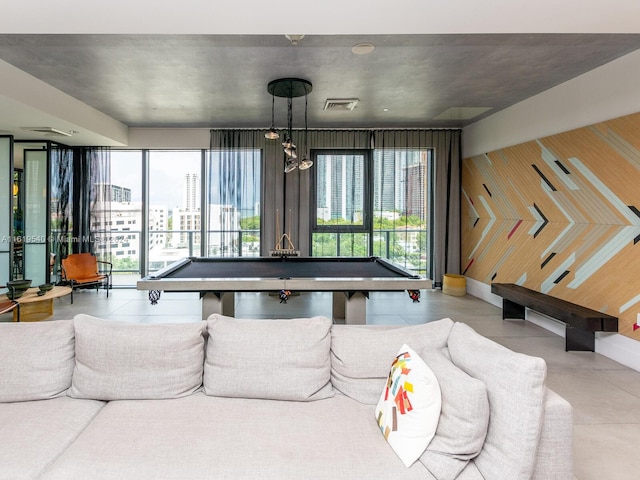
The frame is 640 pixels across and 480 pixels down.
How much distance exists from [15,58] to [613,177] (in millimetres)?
5915

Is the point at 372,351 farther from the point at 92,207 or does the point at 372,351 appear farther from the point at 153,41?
the point at 92,207

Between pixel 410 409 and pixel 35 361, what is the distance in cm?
178

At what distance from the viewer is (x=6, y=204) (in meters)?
5.80

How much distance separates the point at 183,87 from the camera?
187 inches

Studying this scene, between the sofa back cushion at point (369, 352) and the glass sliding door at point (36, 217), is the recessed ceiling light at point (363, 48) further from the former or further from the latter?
the glass sliding door at point (36, 217)

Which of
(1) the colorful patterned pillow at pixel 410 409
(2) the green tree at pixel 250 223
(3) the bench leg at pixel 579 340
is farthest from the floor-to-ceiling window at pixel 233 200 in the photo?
(1) the colorful patterned pillow at pixel 410 409

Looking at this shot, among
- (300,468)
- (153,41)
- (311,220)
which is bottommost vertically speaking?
(300,468)

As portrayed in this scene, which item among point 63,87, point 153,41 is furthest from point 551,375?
point 63,87

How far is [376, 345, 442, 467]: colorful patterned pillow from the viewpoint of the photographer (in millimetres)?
1490

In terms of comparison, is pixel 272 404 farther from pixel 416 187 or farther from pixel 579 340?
pixel 416 187

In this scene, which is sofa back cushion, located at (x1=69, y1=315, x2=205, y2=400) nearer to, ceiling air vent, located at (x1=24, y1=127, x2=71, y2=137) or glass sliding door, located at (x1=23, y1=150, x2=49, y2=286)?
ceiling air vent, located at (x1=24, y1=127, x2=71, y2=137)

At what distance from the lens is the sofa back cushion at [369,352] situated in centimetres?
196

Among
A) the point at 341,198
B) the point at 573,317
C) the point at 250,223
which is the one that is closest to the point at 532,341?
the point at 573,317

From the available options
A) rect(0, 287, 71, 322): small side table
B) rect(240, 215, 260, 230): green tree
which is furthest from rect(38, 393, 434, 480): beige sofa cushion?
rect(240, 215, 260, 230): green tree
